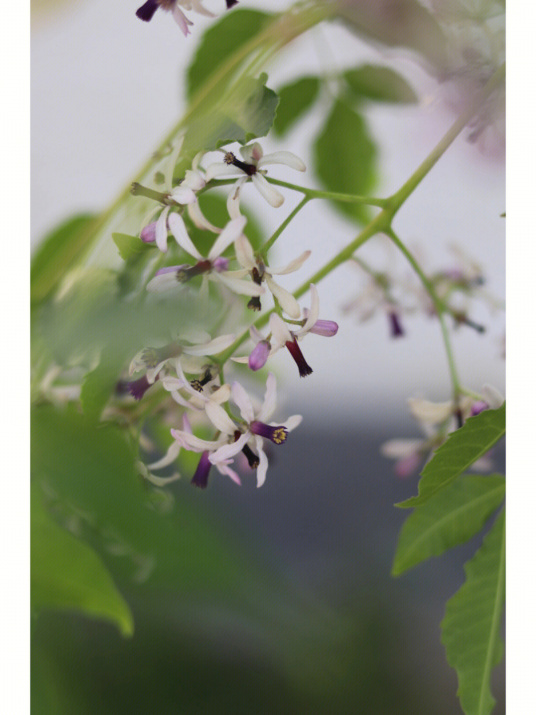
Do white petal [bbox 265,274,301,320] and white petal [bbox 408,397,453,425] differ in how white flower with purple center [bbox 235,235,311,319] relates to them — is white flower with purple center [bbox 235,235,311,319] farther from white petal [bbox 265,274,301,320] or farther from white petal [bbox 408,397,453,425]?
white petal [bbox 408,397,453,425]

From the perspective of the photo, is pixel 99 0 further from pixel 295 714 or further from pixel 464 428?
pixel 295 714

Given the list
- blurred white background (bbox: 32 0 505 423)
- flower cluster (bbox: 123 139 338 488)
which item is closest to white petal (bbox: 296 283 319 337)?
flower cluster (bbox: 123 139 338 488)

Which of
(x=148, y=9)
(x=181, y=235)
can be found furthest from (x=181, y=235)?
(x=148, y=9)

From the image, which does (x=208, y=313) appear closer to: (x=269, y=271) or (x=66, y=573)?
(x=269, y=271)

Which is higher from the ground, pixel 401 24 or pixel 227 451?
pixel 401 24

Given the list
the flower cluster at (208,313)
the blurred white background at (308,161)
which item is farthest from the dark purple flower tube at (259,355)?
the blurred white background at (308,161)

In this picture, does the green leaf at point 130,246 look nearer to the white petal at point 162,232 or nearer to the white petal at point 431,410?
the white petal at point 162,232
